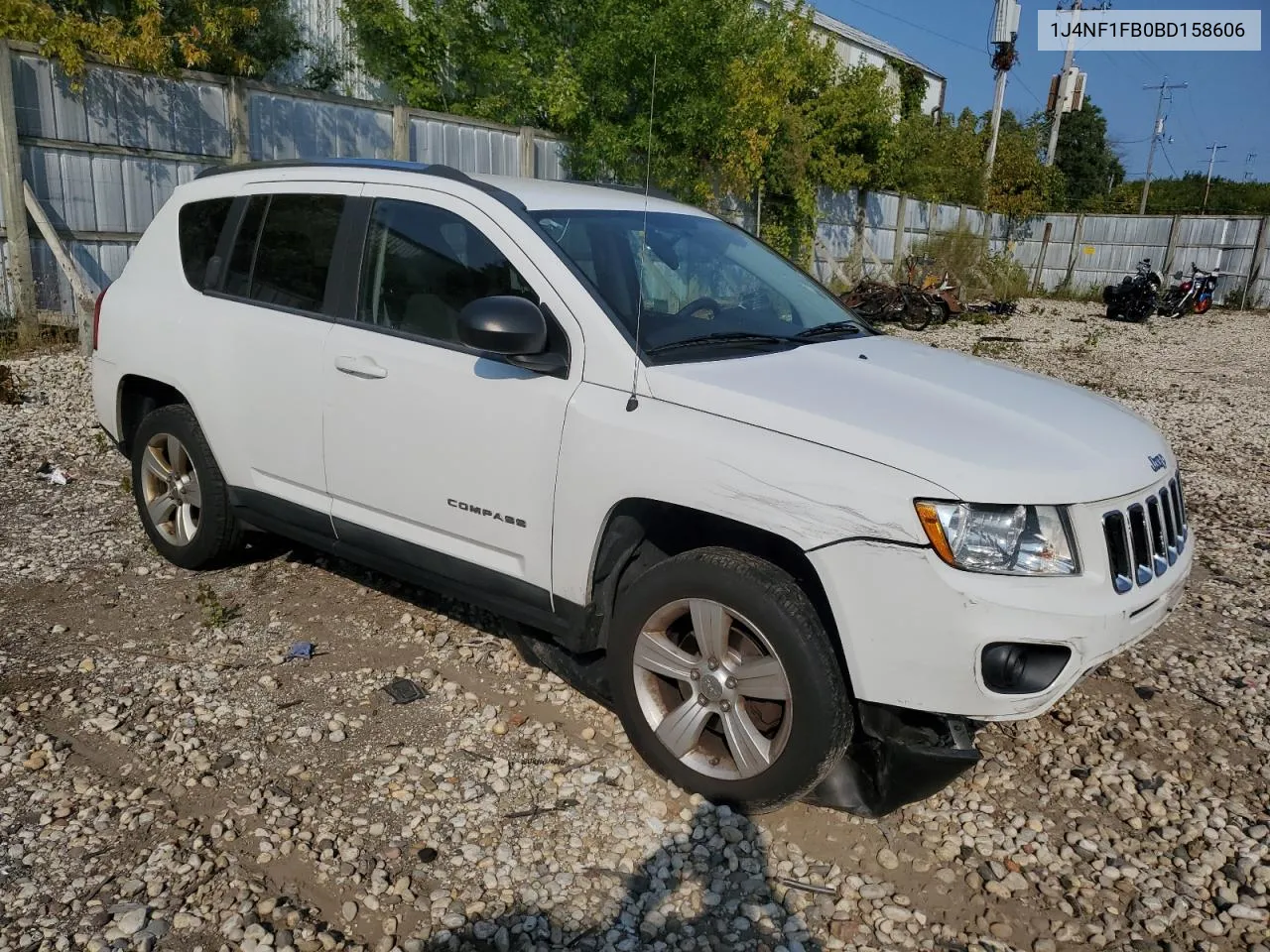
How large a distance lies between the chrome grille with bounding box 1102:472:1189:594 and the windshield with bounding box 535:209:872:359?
1274mm

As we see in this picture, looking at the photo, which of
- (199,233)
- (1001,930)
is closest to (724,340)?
(1001,930)

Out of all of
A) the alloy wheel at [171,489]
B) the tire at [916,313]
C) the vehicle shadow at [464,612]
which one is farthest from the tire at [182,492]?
the tire at [916,313]

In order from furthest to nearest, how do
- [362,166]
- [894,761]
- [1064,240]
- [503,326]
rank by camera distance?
[1064,240], [362,166], [503,326], [894,761]

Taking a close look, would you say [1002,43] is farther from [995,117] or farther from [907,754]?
[907,754]

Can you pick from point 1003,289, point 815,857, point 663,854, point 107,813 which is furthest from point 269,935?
point 1003,289

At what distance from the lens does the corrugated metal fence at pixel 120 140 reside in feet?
30.9

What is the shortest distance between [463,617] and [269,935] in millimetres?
2008

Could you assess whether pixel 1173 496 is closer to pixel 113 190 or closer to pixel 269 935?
pixel 269 935

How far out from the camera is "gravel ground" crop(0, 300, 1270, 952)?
105 inches

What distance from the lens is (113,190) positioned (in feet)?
32.8

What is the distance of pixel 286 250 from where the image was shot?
416 centimetres

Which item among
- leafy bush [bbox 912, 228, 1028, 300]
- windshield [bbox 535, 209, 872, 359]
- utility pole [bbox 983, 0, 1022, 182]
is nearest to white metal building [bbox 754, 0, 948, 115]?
utility pole [bbox 983, 0, 1022, 182]

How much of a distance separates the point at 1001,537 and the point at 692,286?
1.62m

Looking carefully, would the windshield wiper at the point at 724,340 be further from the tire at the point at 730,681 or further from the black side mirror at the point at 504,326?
the tire at the point at 730,681
